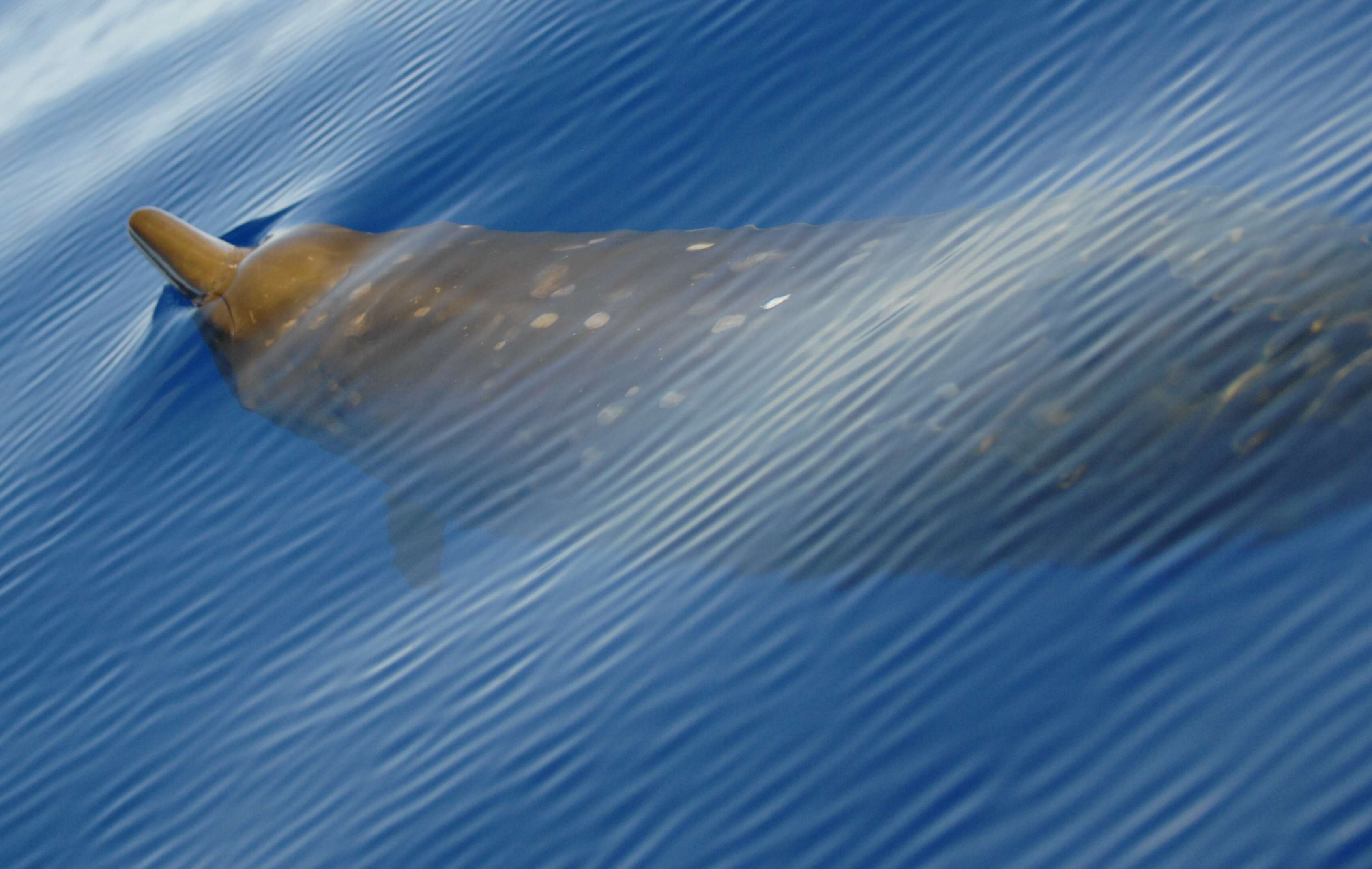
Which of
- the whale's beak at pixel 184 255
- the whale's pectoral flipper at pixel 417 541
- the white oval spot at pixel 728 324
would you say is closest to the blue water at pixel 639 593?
the whale's pectoral flipper at pixel 417 541

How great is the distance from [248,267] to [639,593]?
3.99 metres

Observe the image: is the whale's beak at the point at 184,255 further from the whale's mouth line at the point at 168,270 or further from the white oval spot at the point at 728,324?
the white oval spot at the point at 728,324

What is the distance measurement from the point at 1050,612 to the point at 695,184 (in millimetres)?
3880

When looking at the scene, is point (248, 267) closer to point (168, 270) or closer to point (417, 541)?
point (168, 270)

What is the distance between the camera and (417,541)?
6.04 meters

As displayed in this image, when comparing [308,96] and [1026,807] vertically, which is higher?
[308,96]

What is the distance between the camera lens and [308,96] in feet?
33.3

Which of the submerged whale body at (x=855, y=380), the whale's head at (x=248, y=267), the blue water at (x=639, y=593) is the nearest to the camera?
the blue water at (x=639, y=593)

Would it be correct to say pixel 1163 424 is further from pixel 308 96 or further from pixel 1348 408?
pixel 308 96

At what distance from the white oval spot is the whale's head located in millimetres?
2800

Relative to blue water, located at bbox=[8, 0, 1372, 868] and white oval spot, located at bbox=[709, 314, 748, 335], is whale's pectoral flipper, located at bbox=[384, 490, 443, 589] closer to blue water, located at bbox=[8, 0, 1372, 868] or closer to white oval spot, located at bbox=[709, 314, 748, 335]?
blue water, located at bbox=[8, 0, 1372, 868]

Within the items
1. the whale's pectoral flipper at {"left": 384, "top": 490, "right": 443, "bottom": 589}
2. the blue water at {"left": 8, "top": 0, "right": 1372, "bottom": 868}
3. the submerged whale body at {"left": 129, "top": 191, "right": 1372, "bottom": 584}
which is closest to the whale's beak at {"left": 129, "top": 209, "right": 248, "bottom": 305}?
the blue water at {"left": 8, "top": 0, "right": 1372, "bottom": 868}

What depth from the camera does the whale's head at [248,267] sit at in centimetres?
748

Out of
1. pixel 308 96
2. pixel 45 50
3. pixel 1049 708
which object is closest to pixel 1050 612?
pixel 1049 708
